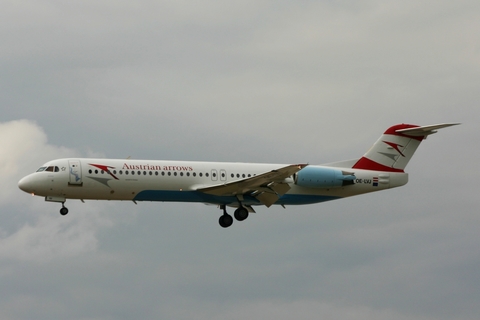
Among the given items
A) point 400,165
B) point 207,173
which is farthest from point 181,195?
point 400,165

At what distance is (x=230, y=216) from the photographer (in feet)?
167

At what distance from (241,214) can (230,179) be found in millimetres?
2329

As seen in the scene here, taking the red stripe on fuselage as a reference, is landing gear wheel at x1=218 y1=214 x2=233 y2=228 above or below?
below

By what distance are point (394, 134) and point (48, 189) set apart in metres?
21.2

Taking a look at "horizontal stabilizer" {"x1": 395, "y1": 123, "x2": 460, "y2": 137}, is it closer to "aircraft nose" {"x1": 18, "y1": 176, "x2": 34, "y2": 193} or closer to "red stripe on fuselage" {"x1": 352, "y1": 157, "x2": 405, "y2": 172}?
"red stripe on fuselage" {"x1": 352, "y1": 157, "x2": 405, "y2": 172}

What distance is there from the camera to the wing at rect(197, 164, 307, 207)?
4694 cm

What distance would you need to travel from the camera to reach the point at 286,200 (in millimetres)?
50906

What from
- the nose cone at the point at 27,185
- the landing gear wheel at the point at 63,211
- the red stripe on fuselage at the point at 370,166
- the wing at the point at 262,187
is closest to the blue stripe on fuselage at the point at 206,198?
the wing at the point at 262,187

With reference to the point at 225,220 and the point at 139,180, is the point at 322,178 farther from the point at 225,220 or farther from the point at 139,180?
the point at 139,180

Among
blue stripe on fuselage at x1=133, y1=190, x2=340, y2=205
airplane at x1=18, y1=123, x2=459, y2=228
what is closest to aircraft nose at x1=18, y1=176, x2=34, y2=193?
airplane at x1=18, y1=123, x2=459, y2=228

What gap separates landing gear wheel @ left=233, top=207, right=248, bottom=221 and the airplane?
0.19ft

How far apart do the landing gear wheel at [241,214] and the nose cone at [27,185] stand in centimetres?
1162

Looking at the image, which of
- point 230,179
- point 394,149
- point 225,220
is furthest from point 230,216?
point 394,149

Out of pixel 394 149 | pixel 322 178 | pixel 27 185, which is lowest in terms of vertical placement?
pixel 322 178
